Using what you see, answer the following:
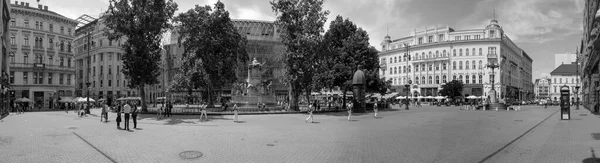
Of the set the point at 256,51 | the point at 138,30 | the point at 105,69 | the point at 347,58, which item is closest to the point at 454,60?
the point at 256,51

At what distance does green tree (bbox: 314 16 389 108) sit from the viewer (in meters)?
41.1

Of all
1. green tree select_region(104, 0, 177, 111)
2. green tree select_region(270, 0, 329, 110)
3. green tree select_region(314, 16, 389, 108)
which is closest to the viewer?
green tree select_region(104, 0, 177, 111)

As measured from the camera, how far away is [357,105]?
119ft

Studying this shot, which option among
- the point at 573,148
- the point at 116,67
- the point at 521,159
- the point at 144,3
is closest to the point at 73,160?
the point at 521,159

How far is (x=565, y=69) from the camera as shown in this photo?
131125 millimetres

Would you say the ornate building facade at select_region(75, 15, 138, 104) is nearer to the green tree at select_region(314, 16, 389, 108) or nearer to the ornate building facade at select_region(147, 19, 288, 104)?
the ornate building facade at select_region(147, 19, 288, 104)

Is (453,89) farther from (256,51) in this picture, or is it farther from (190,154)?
(190,154)

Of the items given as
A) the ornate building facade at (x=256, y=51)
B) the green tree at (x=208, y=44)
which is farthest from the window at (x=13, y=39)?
the green tree at (x=208, y=44)

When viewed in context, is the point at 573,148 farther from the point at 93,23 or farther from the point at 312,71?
the point at 93,23

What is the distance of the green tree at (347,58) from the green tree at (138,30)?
1613cm

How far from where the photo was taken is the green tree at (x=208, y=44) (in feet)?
127

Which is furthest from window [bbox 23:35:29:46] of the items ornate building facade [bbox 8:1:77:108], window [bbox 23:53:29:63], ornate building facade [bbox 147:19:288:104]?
ornate building facade [bbox 147:19:288:104]

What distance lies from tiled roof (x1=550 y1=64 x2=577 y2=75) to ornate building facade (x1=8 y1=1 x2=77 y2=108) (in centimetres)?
14633

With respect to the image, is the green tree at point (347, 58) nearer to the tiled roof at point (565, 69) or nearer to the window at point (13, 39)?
the window at point (13, 39)
